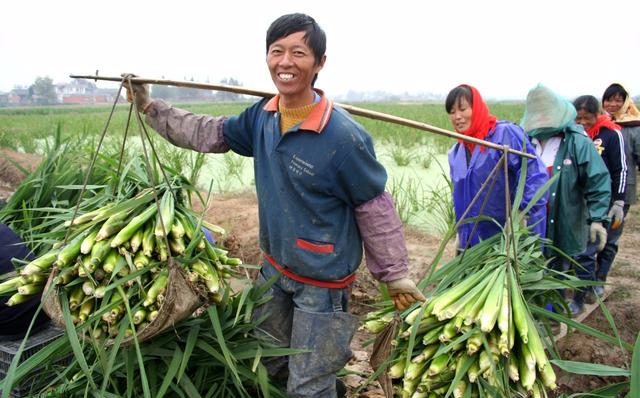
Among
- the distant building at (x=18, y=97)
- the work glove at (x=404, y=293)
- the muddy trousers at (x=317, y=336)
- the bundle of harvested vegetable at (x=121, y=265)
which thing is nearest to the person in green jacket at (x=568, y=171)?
the work glove at (x=404, y=293)

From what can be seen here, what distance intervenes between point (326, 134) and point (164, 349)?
0.92 m

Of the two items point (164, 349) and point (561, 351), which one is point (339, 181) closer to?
point (164, 349)

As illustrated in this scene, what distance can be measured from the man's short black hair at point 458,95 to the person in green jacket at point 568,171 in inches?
23.8

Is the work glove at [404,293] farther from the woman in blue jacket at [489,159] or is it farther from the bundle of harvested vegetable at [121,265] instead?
the woman in blue jacket at [489,159]

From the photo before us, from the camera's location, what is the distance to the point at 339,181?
5.17 ft

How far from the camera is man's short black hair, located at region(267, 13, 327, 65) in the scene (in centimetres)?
151

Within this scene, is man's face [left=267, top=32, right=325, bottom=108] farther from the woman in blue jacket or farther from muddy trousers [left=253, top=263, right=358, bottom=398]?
the woman in blue jacket

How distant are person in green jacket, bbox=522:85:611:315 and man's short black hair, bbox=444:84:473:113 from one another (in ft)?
1.98

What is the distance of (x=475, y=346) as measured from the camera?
142cm

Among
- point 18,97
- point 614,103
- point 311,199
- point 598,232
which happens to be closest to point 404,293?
point 311,199

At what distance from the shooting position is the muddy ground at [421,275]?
2570 mm

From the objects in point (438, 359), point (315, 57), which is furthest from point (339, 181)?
point (438, 359)

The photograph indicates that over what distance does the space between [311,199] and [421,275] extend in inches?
81.1

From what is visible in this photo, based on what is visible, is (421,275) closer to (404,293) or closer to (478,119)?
(478,119)
